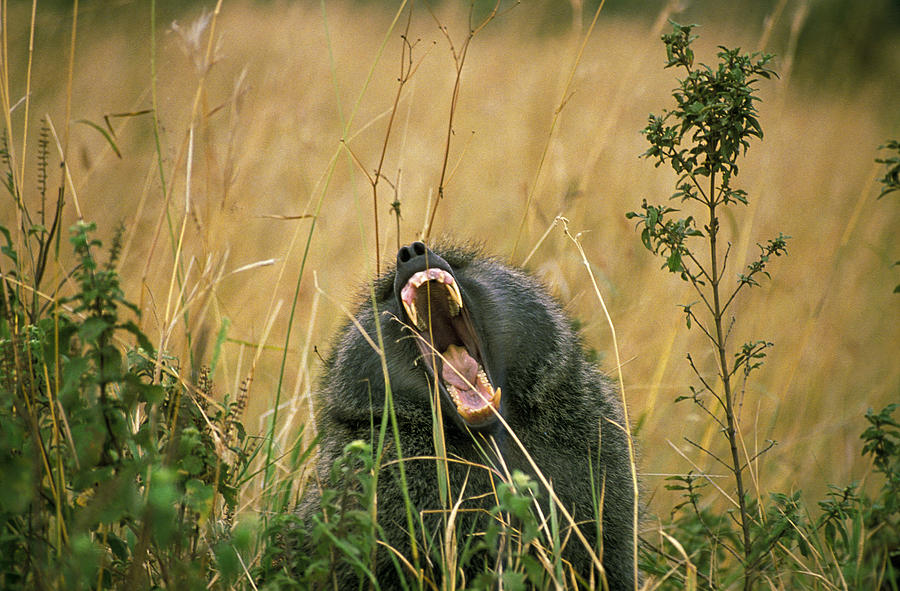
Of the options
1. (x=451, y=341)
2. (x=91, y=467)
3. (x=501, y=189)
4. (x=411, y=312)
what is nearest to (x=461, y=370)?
(x=451, y=341)

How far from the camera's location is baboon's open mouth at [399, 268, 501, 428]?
2492mm

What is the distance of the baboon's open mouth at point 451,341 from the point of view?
249 centimetres

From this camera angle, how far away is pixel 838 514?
245 cm

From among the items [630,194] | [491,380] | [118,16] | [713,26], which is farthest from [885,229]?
[118,16]

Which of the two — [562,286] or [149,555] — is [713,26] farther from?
[149,555]

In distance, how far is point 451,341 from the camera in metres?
2.85

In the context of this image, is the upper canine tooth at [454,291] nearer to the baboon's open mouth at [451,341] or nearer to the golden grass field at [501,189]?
the baboon's open mouth at [451,341]

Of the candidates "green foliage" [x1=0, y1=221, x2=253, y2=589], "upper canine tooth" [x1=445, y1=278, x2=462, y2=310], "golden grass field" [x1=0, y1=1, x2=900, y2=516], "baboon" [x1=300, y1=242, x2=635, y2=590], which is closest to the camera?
"green foliage" [x1=0, y1=221, x2=253, y2=589]

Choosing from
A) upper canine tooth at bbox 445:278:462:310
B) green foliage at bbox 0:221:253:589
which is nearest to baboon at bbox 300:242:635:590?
upper canine tooth at bbox 445:278:462:310

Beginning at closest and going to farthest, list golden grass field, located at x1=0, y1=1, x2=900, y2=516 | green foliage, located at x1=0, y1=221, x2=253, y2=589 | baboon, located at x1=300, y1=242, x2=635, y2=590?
green foliage, located at x1=0, y1=221, x2=253, y2=589 < baboon, located at x1=300, y1=242, x2=635, y2=590 < golden grass field, located at x1=0, y1=1, x2=900, y2=516

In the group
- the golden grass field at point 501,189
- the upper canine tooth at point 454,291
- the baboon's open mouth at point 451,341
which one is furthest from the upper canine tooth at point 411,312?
the golden grass field at point 501,189

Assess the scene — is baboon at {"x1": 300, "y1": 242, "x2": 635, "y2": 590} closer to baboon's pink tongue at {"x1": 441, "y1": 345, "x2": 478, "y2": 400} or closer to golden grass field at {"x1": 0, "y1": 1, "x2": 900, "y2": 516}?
baboon's pink tongue at {"x1": 441, "y1": 345, "x2": 478, "y2": 400}

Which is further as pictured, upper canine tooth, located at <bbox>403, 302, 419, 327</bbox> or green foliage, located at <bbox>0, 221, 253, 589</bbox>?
upper canine tooth, located at <bbox>403, 302, 419, 327</bbox>

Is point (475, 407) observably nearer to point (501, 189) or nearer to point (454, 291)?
point (454, 291)
